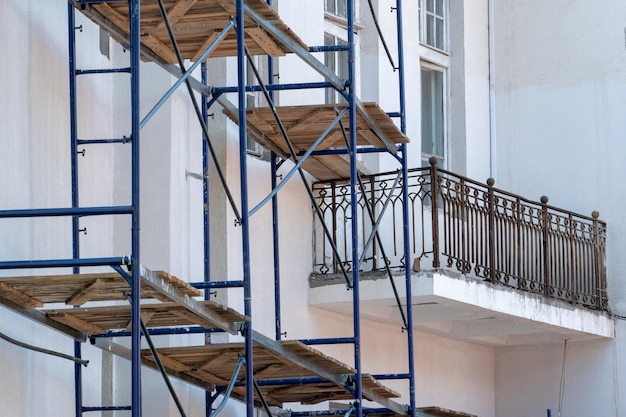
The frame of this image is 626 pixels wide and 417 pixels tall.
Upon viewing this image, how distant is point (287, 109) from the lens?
1206 cm

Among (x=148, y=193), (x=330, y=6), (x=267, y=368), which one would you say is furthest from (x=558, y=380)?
(x=148, y=193)

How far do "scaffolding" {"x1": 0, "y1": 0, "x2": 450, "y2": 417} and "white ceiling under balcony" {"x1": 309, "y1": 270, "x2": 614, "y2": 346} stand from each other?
467 millimetres

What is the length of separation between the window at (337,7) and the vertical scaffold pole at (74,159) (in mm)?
4879

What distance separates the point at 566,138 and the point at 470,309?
3.74 meters

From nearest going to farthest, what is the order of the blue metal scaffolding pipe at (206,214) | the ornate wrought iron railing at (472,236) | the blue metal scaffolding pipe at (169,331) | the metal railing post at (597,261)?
the blue metal scaffolding pipe at (169,331) < the blue metal scaffolding pipe at (206,214) < the ornate wrought iron railing at (472,236) < the metal railing post at (597,261)

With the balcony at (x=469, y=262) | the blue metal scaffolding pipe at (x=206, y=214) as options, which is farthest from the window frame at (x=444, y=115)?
the blue metal scaffolding pipe at (x=206, y=214)

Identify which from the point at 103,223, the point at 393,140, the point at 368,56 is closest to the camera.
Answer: the point at 103,223

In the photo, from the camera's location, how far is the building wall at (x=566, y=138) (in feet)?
55.4

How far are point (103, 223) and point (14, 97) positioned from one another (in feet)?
5.35

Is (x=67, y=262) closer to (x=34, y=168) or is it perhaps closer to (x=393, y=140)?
(x=34, y=168)

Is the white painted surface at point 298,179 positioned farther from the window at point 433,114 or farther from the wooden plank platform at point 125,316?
the wooden plank platform at point 125,316

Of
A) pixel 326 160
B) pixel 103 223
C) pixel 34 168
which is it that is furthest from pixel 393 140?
pixel 34 168

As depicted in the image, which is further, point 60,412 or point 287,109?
point 287,109

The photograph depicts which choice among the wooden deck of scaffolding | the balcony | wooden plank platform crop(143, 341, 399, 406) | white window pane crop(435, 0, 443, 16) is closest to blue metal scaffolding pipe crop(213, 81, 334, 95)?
the balcony
